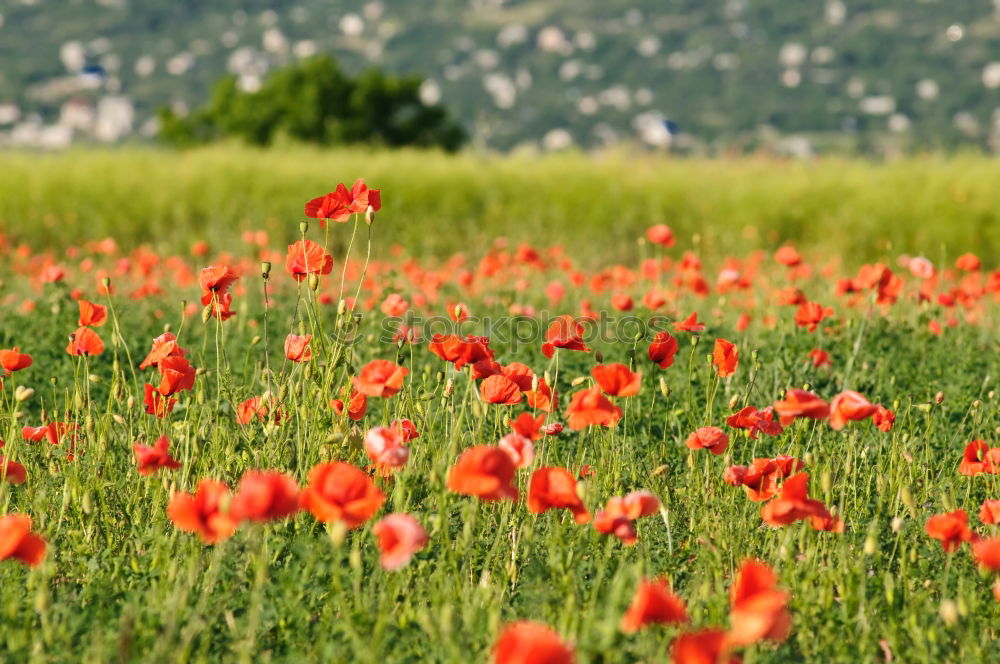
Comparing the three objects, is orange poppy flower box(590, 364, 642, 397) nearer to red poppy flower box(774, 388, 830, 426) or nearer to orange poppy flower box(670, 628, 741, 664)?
red poppy flower box(774, 388, 830, 426)

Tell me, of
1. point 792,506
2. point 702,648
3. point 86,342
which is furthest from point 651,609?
point 86,342

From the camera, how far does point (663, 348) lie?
238cm

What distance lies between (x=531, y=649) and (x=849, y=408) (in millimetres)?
935

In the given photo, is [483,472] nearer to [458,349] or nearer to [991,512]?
[458,349]

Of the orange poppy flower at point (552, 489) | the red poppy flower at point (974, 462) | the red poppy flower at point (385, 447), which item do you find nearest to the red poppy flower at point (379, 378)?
the red poppy flower at point (385, 447)

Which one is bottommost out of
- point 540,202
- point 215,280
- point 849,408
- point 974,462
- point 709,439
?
point 540,202

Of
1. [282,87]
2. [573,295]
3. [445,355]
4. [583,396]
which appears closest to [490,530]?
[445,355]

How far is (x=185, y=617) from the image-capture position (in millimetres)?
1830

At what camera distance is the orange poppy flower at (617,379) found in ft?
6.32

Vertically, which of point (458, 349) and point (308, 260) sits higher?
point (308, 260)

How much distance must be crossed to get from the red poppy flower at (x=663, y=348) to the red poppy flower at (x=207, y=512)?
120 centimetres

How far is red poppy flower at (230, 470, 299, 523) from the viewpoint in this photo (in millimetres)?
1359

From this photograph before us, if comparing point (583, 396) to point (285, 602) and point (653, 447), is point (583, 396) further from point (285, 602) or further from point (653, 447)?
point (653, 447)

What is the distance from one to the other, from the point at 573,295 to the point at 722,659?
5002 mm
